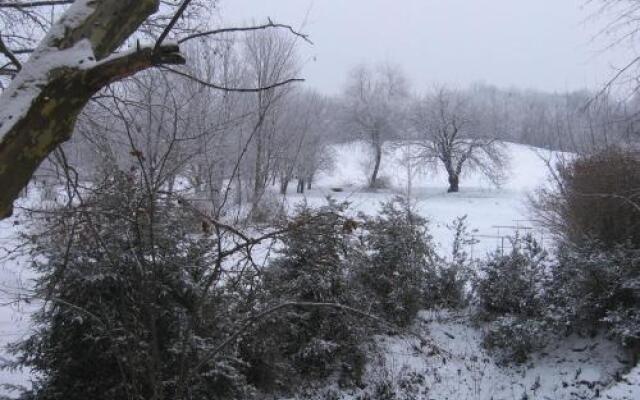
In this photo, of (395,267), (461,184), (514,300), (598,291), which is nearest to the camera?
(598,291)

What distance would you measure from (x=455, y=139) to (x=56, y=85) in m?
42.1

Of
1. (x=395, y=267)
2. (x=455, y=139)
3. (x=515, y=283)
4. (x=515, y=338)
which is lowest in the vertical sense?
(x=515, y=338)

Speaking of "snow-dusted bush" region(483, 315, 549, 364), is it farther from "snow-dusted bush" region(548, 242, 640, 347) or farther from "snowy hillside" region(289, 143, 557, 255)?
"snowy hillside" region(289, 143, 557, 255)

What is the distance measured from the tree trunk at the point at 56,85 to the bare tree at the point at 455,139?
→ 3923 cm

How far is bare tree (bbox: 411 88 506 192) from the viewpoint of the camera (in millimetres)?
39562

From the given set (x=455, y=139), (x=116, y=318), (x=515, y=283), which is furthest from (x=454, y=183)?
(x=116, y=318)

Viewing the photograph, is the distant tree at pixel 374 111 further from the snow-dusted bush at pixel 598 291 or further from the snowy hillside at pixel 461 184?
the snow-dusted bush at pixel 598 291

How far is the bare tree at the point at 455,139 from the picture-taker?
1558 inches

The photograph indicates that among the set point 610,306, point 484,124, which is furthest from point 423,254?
point 484,124

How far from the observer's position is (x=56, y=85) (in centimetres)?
115

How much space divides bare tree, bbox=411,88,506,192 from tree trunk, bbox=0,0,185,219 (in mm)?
39230

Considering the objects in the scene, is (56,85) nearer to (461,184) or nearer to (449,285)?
(449,285)

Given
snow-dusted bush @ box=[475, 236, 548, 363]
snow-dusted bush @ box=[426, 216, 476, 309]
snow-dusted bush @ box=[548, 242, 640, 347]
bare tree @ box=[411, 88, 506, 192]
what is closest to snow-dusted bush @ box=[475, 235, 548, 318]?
snow-dusted bush @ box=[475, 236, 548, 363]

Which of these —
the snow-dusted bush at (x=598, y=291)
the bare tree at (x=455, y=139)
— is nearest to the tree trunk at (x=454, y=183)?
the bare tree at (x=455, y=139)
